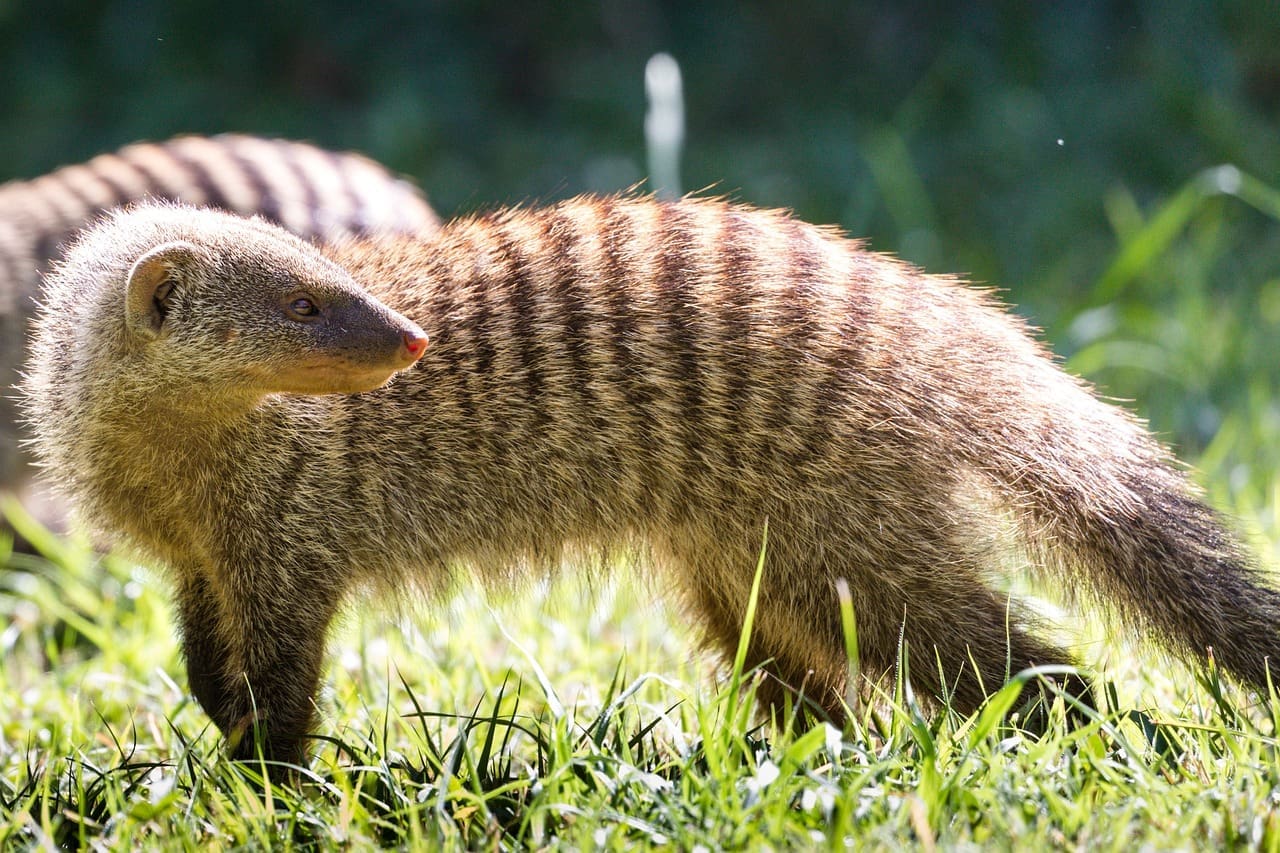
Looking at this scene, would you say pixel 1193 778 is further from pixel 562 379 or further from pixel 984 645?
pixel 562 379

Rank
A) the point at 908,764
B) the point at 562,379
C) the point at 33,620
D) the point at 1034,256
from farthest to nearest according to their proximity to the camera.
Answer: the point at 1034,256, the point at 33,620, the point at 562,379, the point at 908,764

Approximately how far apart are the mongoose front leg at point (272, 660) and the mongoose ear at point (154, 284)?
39 cm

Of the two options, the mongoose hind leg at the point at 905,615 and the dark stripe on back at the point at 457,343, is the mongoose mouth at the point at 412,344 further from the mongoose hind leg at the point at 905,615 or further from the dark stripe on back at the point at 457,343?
the mongoose hind leg at the point at 905,615

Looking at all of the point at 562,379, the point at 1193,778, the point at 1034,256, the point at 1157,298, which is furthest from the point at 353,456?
the point at 1034,256

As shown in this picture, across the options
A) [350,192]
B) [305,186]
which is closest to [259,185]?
[305,186]

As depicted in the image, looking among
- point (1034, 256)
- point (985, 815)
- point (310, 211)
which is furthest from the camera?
point (1034, 256)

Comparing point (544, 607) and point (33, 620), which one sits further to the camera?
point (33, 620)

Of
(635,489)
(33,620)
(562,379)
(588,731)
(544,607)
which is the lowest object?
(33,620)

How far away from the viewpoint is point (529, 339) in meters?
2.19

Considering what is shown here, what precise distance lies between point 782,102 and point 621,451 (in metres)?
4.30

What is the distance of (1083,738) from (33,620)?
2.18m

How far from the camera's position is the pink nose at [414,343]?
192 centimetres

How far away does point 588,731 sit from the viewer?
1.83 m

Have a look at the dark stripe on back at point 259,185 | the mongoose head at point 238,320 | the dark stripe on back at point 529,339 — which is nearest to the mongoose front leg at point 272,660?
the mongoose head at point 238,320
